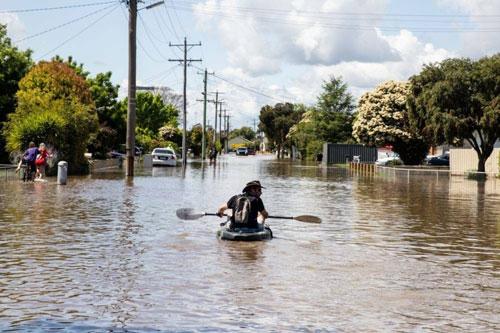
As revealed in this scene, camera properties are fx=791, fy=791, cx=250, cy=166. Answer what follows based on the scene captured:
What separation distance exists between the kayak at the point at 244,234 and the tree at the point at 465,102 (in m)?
37.6

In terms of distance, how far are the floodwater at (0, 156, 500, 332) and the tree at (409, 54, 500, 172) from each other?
2973 cm

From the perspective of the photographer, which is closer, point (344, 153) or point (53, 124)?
point (53, 124)

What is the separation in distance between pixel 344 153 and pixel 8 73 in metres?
48.1

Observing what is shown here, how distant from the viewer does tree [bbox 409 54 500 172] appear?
168 ft

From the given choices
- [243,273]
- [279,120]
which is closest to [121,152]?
[243,273]

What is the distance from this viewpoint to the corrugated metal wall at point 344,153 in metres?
93.4

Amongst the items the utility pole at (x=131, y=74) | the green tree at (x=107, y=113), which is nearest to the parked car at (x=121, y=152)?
the green tree at (x=107, y=113)

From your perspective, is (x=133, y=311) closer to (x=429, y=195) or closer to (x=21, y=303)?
(x=21, y=303)

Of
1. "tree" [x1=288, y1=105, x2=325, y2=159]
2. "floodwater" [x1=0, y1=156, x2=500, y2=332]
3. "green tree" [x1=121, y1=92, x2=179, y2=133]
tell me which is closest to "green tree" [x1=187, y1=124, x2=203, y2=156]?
"green tree" [x1=121, y1=92, x2=179, y2=133]

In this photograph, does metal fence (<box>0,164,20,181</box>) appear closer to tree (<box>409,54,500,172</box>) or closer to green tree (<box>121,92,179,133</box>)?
tree (<box>409,54,500,172</box>)

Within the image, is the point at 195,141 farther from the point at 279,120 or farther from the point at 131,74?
the point at 131,74

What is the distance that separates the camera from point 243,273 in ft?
38.5

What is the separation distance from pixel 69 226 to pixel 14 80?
41.4 meters

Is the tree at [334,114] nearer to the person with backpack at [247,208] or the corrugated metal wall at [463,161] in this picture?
the corrugated metal wall at [463,161]
